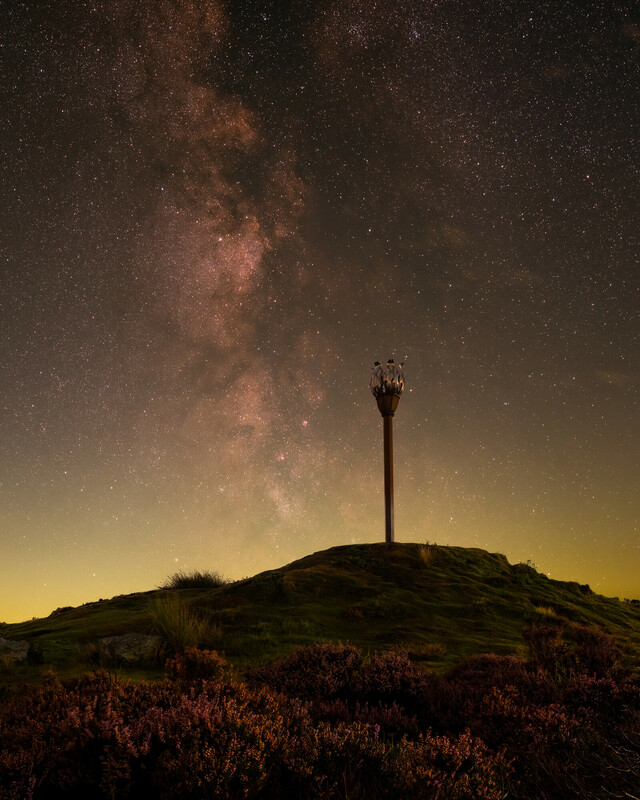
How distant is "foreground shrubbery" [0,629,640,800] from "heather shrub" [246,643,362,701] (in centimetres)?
77

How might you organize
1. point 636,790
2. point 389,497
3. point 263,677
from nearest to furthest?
point 636,790 < point 263,677 < point 389,497

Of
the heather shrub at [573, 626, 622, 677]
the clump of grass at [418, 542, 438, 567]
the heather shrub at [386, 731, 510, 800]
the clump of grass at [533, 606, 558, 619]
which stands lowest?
the heather shrub at [386, 731, 510, 800]

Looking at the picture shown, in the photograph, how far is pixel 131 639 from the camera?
31.6 feet

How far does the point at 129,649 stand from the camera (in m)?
9.23

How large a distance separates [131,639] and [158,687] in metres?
5.16

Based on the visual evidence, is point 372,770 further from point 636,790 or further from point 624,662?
point 624,662

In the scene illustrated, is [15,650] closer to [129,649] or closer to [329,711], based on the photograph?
[129,649]

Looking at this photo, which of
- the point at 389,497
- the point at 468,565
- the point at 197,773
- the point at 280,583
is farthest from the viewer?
the point at 389,497

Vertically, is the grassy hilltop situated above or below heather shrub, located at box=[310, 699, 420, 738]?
above

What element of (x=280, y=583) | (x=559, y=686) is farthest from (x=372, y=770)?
(x=280, y=583)

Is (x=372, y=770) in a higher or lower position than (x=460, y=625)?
lower

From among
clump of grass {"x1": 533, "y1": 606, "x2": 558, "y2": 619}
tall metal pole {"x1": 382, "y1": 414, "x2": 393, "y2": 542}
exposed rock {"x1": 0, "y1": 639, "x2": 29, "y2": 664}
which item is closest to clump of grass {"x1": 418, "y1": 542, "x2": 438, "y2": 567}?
tall metal pole {"x1": 382, "y1": 414, "x2": 393, "y2": 542}

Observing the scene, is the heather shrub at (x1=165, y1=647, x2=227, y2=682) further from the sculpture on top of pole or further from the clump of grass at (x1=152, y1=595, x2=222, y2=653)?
the sculpture on top of pole

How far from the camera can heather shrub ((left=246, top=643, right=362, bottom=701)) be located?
6680mm
